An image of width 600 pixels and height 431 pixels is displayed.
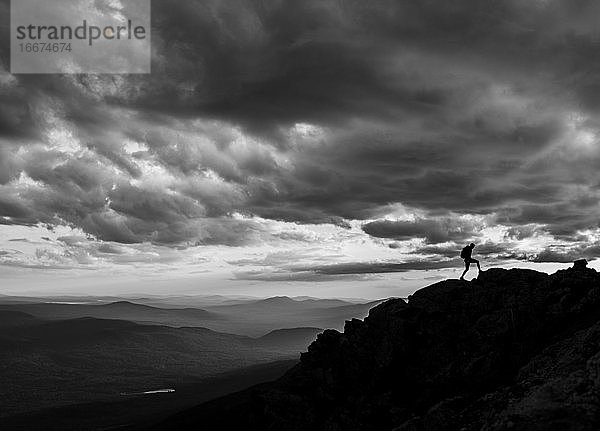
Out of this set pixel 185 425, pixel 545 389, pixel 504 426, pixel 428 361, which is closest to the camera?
pixel 504 426

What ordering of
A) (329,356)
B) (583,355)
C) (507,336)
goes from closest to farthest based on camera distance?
(583,355), (507,336), (329,356)

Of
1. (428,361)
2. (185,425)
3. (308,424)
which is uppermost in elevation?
(428,361)

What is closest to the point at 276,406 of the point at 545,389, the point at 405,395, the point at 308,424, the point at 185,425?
the point at 308,424

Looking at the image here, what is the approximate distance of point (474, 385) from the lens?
61.3 m

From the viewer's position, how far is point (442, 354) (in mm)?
71500

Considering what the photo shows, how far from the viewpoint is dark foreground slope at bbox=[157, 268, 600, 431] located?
54.7 metres

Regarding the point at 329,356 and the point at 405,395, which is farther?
the point at 329,356

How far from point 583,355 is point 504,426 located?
22.7 m

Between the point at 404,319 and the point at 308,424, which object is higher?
the point at 404,319

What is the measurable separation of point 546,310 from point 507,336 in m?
6.98

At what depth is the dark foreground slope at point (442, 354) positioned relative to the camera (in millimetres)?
54656

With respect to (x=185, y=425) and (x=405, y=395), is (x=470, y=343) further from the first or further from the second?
(x=185, y=425)

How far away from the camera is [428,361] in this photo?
2837 inches

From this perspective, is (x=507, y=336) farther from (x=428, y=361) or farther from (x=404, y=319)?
(x=404, y=319)
